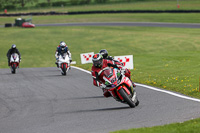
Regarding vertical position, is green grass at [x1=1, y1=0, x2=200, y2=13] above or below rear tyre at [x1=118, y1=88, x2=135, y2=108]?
below

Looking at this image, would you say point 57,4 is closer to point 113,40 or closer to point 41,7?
point 41,7

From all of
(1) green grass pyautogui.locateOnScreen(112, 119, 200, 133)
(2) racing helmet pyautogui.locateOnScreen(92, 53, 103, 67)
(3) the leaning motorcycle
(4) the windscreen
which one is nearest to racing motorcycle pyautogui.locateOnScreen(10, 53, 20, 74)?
(3) the leaning motorcycle

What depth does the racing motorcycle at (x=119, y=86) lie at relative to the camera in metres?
11.0

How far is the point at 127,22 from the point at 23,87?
47635 millimetres

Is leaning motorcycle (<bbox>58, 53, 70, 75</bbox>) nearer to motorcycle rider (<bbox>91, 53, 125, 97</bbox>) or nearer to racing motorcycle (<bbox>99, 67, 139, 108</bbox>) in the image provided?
motorcycle rider (<bbox>91, 53, 125, 97</bbox>)

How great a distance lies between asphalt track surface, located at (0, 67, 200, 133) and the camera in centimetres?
932

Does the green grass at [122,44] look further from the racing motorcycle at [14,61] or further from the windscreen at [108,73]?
the windscreen at [108,73]

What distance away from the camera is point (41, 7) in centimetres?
9162

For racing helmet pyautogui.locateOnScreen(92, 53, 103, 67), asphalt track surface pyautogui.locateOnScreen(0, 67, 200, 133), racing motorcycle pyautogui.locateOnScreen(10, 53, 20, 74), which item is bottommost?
racing motorcycle pyautogui.locateOnScreen(10, 53, 20, 74)

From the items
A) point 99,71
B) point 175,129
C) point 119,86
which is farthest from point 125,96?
point 175,129

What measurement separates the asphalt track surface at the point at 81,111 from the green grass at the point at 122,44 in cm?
639

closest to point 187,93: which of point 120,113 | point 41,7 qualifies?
point 120,113

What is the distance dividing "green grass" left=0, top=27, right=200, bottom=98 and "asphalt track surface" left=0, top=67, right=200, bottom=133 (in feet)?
21.0

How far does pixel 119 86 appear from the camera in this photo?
11117 mm
